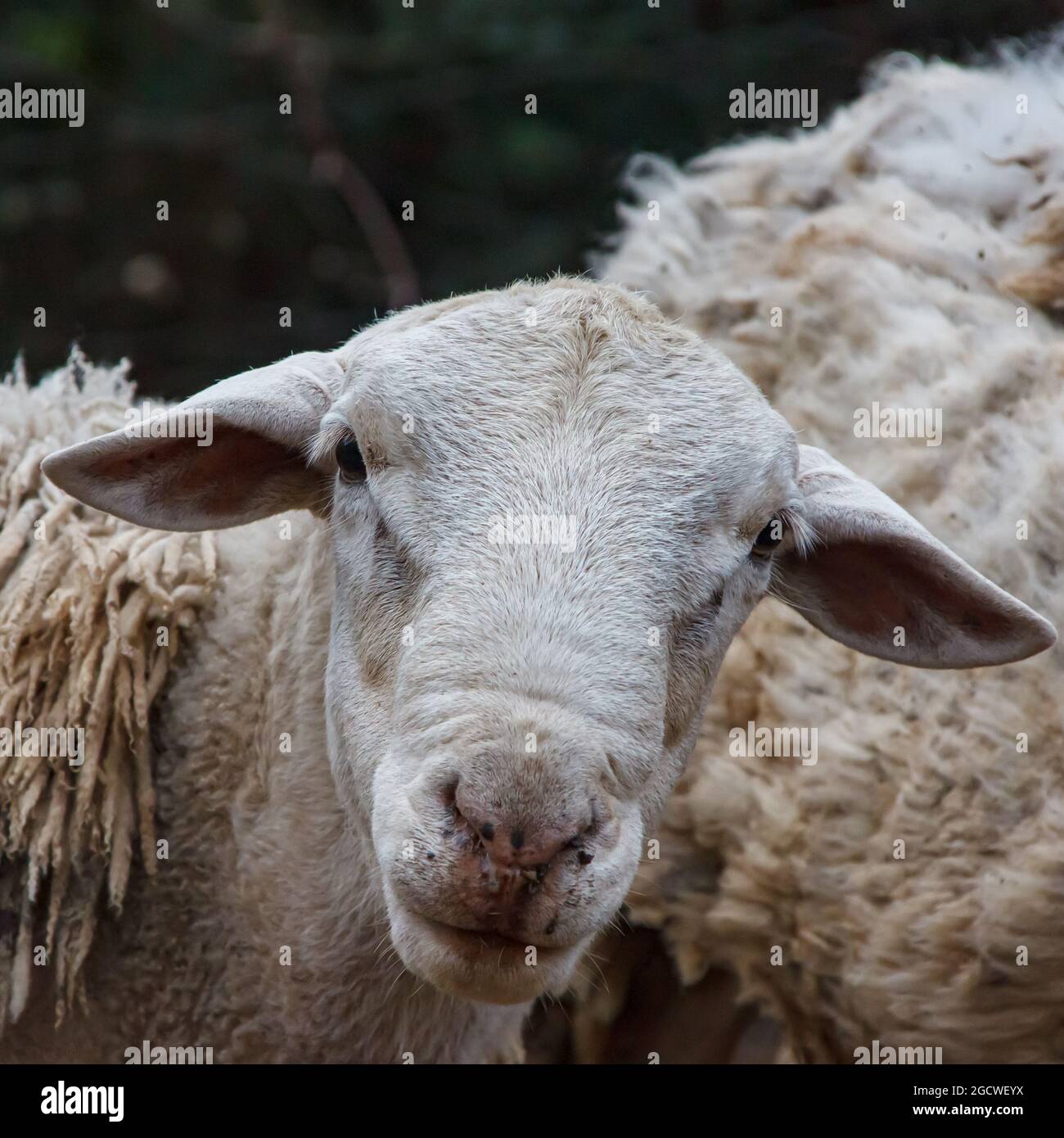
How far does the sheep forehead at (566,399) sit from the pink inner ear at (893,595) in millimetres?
360

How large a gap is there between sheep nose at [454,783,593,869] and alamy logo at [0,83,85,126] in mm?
5440

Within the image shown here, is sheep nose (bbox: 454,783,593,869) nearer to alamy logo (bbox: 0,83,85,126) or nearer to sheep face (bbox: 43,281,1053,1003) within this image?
sheep face (bbox: 43,281,1053,1003)

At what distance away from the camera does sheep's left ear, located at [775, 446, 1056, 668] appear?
9.66 ft

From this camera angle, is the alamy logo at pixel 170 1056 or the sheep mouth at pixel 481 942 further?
the alamy logo at pixel 170 1056

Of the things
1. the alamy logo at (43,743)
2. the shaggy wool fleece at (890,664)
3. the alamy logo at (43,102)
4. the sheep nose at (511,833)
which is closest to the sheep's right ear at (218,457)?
the alamy logo at (43,743)

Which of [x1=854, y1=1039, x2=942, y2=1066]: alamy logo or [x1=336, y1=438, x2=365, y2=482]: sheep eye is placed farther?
[x1=854, y1=1039, x2=942, y2=1066]: alamy logo

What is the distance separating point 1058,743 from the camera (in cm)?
353

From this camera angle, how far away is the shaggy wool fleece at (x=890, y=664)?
363cm

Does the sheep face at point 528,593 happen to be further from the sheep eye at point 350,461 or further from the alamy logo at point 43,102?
the alamy logo at point 43,102

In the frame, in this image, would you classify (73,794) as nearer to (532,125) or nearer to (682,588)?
(682,588)

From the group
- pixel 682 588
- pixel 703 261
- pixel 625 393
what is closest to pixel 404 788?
pixel 682 588

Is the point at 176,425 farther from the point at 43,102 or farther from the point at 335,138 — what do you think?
the point at 43,102

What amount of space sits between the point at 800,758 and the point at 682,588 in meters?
1.51
